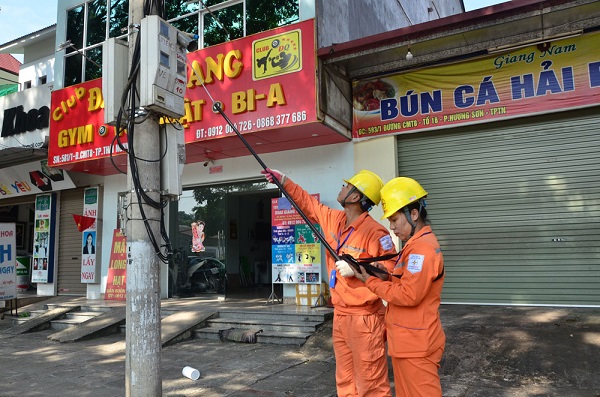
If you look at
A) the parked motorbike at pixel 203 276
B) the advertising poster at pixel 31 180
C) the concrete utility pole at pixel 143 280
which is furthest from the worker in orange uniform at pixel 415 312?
the advertising poster at pixel 31 180

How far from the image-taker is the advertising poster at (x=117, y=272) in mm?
11188

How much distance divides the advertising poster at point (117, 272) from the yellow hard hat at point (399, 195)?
9.55 metres

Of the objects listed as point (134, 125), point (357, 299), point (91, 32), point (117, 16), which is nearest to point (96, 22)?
point (91, 32)

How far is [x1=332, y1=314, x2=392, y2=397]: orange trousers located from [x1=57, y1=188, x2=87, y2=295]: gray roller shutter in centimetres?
1107

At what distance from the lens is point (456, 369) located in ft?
18.0

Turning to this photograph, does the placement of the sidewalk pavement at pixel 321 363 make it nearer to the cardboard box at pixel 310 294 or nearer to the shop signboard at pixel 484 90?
the cardboard box at pixel 310 294

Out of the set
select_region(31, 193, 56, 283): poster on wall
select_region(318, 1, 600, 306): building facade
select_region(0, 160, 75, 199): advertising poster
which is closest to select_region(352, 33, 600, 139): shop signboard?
select_region(318, 1, 600, 306): building facade

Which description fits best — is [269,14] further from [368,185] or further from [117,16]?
[368,185]

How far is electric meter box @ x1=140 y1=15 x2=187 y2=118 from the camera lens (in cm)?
374

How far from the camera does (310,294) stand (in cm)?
910

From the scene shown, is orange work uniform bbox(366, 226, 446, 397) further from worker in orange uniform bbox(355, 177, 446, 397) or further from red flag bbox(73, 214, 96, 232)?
red flag bbox(73, 214, 96, 232)

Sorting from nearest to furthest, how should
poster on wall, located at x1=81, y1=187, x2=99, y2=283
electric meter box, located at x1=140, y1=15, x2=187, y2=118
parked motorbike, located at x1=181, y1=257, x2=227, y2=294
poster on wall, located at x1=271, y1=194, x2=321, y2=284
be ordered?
electric meter box, located at x1=140, y1=15, x2=187, y2=118
poster on wall, located at x1=271, y1=194, x2=321, y2=284
parked motorbike, located at x1=181, y1=257, x2=227, y2=294
poster on wall, located at x1=81, y1=187, x2=99, y2=283

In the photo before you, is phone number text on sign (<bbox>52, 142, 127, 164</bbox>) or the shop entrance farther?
the shop entrance

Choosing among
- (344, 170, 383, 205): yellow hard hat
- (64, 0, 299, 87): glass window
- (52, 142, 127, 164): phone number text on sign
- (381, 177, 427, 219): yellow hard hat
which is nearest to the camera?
(381, 177, 427, 219): yellow hard hat
